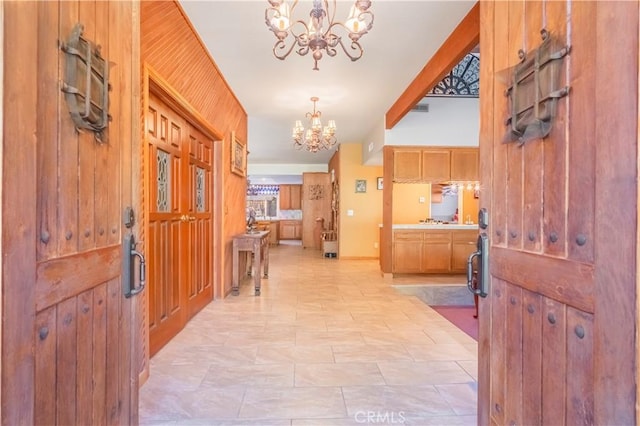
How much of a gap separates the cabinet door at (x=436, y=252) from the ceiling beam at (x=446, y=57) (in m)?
2.24

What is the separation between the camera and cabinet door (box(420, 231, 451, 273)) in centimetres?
563

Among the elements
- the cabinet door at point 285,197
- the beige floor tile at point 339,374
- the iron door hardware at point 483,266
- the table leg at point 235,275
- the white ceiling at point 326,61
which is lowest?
the beige floor tile at point 339,374

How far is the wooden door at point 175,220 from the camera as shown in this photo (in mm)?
2447

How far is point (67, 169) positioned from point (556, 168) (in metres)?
1.38

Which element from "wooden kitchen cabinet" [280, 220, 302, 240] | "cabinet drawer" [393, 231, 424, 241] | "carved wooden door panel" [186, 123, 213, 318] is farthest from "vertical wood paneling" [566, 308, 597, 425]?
"wooden kitchen cabinet" [280, 220, 302, 240]

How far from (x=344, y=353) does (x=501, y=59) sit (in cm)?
214

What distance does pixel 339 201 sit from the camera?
7605 millimetres

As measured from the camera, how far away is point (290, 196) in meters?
12.4

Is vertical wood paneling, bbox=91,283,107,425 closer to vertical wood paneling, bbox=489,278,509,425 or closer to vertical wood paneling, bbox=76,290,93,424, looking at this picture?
vertical wood paneling, bbox=76,290,93,424

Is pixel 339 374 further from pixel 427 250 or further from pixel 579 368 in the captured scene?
pixel 427 250

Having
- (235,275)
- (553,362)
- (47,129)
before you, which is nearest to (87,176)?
(47,129)

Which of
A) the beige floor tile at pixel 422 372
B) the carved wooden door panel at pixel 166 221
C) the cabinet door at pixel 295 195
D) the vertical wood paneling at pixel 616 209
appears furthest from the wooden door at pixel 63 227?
the cabinet door at pixel 295 195

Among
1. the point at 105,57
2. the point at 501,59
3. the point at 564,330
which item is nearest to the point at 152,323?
the point at 105,57

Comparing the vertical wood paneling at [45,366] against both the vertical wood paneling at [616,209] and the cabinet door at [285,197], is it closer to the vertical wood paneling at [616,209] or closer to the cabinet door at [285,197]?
the vertical wood paneling at [616,209]
